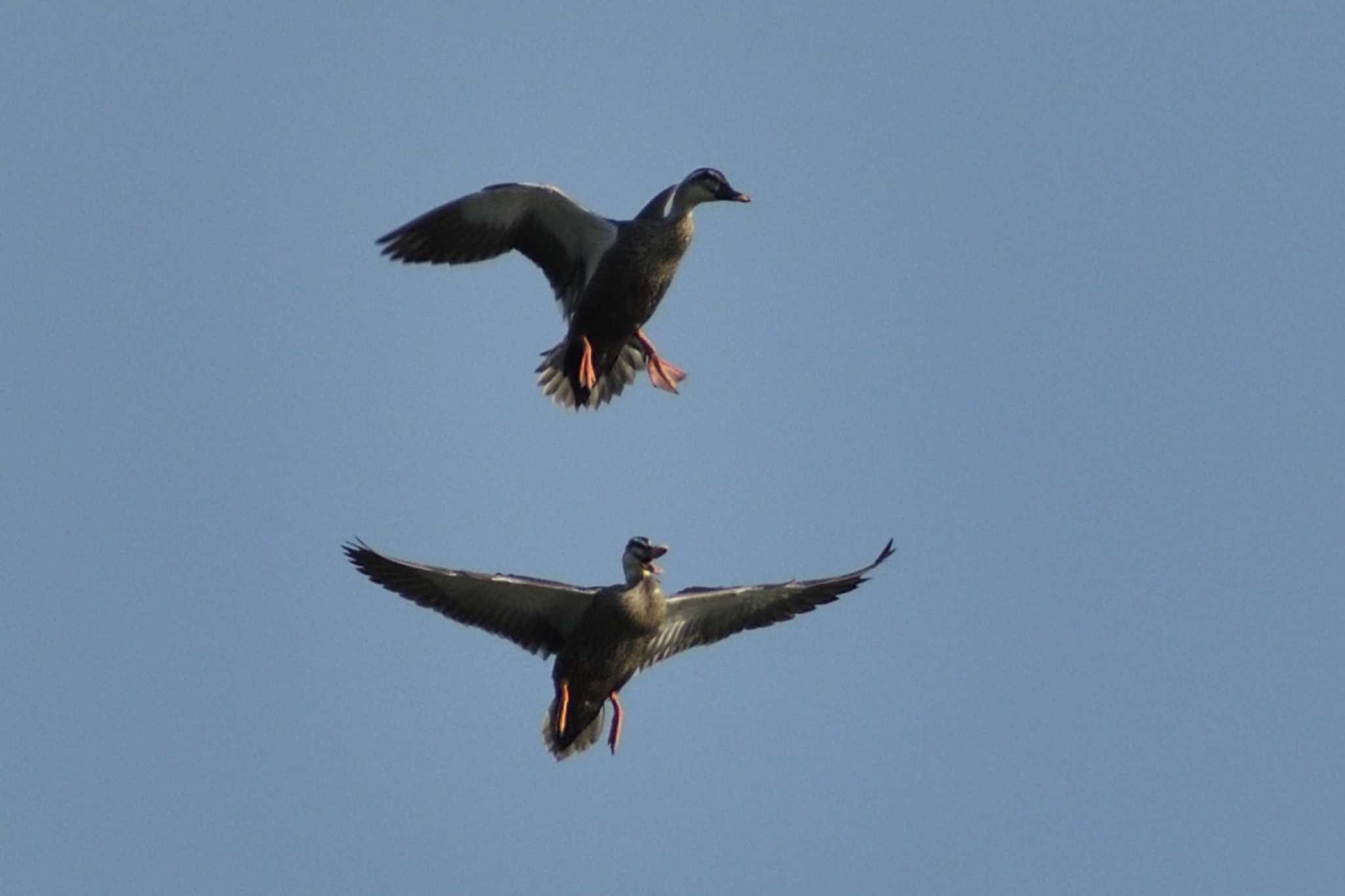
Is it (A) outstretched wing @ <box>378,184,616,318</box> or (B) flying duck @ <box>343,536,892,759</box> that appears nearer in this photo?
(B) flying duck @ <box>343,536,892,759</box>

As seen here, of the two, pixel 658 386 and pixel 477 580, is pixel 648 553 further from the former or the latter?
pixel 658 386

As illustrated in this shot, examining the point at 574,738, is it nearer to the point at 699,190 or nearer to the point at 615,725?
the point at 615,725

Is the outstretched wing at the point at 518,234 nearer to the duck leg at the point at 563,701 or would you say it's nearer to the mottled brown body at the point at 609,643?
the mottled brown body at the point at 609,643

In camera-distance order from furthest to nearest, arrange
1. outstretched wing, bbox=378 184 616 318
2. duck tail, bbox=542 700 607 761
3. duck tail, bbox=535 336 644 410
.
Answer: duck tail, bbox=535 336 644 410 → outstretched wing, bbox=378 184 616 318 → duck tail, bbox=542 700 607 761

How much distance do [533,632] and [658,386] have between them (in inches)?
85.2

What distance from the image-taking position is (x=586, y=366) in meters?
14.1

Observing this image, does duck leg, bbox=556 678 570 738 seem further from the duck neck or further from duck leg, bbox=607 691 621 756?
the duck neck

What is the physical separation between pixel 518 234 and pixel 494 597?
2.58 meters

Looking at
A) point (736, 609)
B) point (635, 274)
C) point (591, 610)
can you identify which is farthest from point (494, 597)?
point (635, 274)

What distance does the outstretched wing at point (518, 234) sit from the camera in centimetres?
1374

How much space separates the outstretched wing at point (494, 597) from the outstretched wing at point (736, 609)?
0.58 meters

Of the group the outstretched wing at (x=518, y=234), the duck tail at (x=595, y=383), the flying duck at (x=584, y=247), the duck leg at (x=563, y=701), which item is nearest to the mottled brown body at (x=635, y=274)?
the flying duck at (x=584, y=247)

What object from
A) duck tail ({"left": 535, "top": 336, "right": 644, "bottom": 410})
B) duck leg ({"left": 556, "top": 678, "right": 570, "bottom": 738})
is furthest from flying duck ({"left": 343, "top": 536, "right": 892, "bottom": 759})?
duck tail ({"left": 535, "top": 336, "right": 644, "bottom": 410})

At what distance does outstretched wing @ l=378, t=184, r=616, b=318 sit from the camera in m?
13.7
